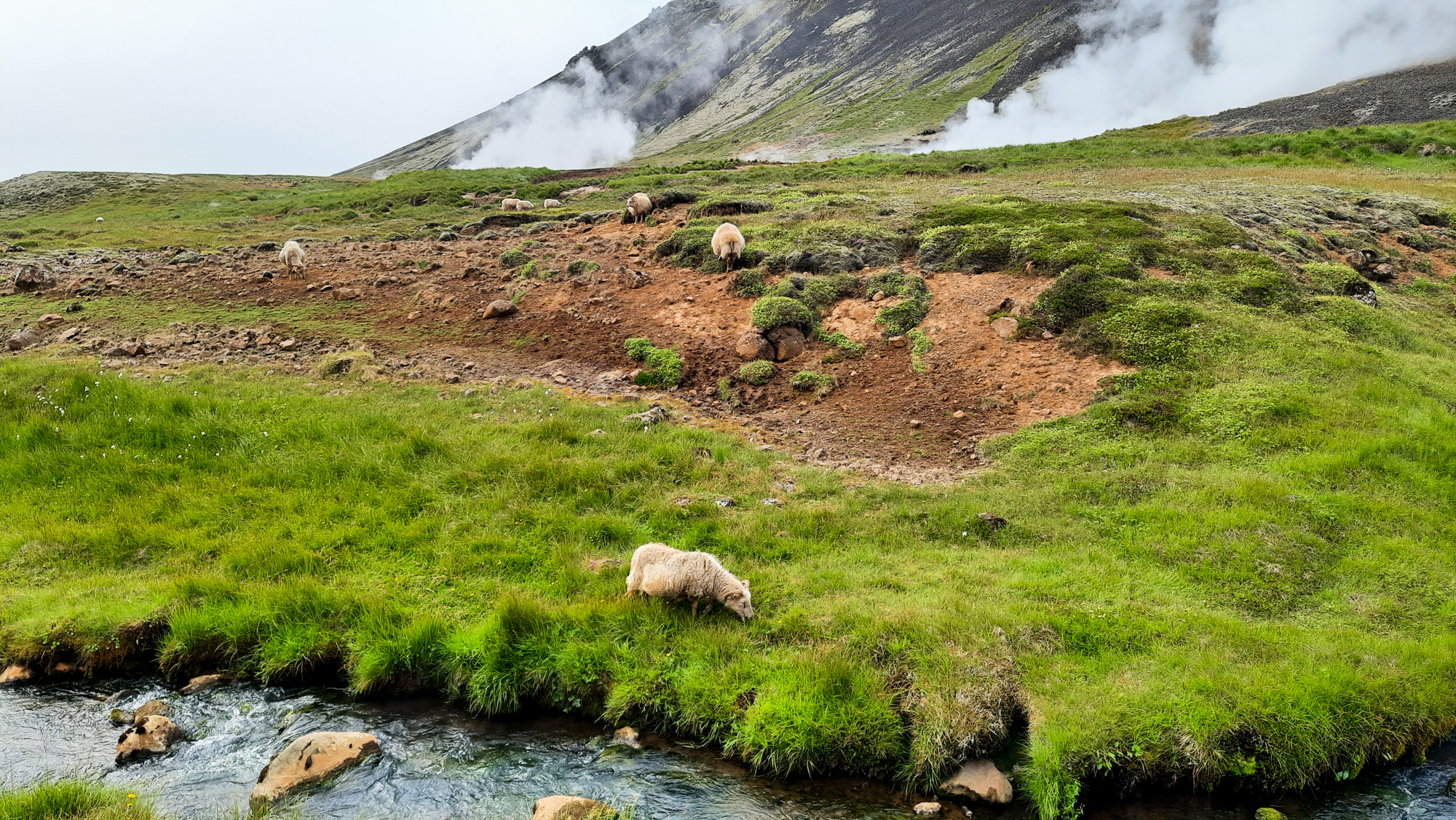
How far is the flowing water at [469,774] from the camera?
572 centimetres

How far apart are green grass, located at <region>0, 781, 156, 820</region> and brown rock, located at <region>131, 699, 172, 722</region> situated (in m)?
1.52

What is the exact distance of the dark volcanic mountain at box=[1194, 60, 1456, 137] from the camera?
161ft

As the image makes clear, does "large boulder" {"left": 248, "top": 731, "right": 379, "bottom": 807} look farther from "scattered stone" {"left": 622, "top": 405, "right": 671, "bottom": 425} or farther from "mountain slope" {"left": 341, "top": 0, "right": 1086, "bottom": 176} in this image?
"mountain slope" {"left": 341, "top": 0, "right": 1086, "bottom": 176}

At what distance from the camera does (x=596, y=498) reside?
34.3 ft

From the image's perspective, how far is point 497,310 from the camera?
18.0 metres

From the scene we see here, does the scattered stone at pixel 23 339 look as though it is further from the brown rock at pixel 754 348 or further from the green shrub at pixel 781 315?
the green shrub at pixel 781 315

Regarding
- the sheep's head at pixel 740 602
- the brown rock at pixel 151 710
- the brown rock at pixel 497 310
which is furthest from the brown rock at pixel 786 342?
the brown rock at pixel 151 710

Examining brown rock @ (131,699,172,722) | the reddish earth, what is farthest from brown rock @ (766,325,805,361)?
brown rock @ (131,699,172,722)

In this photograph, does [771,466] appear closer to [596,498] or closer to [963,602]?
[596,498]

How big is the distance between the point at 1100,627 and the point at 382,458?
34.8 feet

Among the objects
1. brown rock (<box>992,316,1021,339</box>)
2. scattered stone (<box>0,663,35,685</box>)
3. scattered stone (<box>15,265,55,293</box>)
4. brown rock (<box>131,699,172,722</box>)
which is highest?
scattered stone (<box>15,265,55,293</box>)

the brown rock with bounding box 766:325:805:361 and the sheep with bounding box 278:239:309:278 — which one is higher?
the sheep with bounding box 278:239:309:278

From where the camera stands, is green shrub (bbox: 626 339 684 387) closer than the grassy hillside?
No

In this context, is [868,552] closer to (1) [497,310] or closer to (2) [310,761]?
(2) [310,761]
